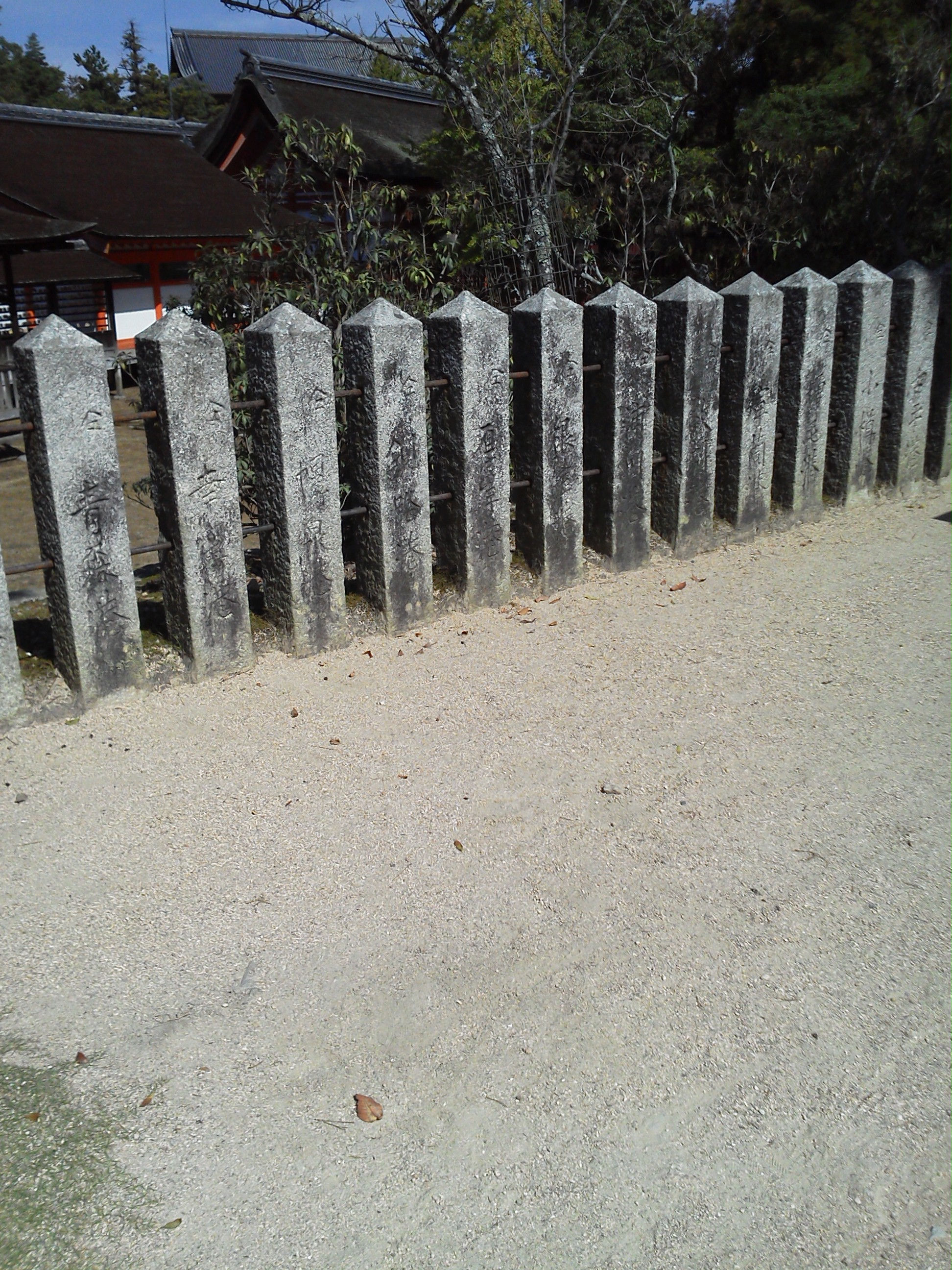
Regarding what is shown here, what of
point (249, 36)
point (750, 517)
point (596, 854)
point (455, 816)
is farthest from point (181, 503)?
point (249, 36)

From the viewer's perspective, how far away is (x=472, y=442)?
491 centimetres

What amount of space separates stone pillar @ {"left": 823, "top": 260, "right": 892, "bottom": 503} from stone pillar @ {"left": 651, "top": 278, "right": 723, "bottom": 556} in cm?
102

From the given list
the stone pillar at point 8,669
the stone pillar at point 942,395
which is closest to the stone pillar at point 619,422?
the stone pillar at point 942,395

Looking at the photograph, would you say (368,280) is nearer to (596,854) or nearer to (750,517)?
(750,517)

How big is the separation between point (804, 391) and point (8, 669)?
14.3 feet

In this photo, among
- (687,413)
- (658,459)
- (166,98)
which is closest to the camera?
(687,413)

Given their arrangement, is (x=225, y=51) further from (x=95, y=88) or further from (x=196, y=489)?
(x=196, y=489)

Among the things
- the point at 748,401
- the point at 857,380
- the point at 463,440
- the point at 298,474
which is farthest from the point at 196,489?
the point at 857,380

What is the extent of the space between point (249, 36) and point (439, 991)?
3897 centimetres

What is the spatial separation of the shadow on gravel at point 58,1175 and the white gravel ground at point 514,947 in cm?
7

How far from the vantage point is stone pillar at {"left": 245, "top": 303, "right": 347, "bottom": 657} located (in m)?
4.34

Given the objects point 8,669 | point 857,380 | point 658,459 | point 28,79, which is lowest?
point 8,669

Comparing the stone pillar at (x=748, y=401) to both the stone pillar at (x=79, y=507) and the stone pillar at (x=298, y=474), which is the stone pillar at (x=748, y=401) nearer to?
the stone pillar at (x=298, y=474)

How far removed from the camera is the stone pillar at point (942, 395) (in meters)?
6.75
